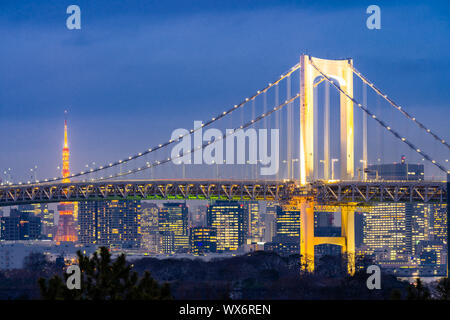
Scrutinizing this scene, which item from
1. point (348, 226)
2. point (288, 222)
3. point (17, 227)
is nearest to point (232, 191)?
point (348, 226)

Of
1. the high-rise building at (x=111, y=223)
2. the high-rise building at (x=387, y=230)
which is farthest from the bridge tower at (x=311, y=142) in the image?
the high-rise building at (x=111, y=223)

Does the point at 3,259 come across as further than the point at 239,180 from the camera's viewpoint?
Yes

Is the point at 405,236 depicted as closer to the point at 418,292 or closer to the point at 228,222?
the point at 228,222

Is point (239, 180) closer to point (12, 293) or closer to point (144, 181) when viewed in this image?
point (144, 181)

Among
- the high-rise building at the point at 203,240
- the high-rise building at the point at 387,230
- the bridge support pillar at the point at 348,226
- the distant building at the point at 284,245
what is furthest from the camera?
the high-rise building at the point at 387,230

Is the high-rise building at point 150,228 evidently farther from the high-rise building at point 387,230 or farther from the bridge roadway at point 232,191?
the bridge roadway at point 232,191

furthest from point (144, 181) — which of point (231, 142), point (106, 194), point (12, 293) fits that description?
point (12, 293)
